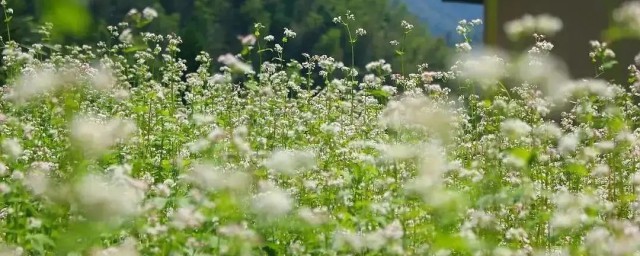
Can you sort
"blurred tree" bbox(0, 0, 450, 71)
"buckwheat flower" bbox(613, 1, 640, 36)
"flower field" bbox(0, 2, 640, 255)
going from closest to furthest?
1. "flower field" bbox(0, 2, 640, 255)
2. "buckwheat flower" bbox(613, 1, 640, 36)
3. "blurred tree" bbox(0, 0, 450, 71)

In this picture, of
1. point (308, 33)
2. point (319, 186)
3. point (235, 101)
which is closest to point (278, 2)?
point (308, 33)

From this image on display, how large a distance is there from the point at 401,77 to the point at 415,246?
3.12m

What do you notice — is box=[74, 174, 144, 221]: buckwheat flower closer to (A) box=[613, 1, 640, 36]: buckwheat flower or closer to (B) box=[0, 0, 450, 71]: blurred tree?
(A) box=[613, 1, 640, 36]: buckwheat flower

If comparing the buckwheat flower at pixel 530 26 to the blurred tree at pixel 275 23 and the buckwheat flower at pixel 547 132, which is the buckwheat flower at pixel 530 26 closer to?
the buckwheat flower at pixel 547 132

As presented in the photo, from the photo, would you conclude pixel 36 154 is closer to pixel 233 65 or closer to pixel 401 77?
pixel 233 65

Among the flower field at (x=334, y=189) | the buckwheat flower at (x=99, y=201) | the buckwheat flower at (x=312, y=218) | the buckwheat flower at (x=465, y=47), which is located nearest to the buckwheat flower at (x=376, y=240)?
the flower field at (x=334, y=189)

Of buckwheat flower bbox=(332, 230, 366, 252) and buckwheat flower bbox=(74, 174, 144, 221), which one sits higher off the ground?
buckwheat flower bbox=(332, 230, 366, 252)

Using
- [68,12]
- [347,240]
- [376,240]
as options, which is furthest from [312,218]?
[68,12]

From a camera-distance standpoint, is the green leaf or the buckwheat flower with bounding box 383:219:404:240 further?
the buckwheat flower with bounding box 383:219:404:240

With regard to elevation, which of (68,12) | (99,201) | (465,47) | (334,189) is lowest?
(68,12)

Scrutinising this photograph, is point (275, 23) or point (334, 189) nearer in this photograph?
point (334, 189)

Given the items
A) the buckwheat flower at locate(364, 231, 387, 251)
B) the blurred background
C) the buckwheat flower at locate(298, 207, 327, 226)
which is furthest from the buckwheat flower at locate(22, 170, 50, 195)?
the blurred background

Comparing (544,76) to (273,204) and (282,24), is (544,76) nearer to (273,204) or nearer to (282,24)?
(273,204)

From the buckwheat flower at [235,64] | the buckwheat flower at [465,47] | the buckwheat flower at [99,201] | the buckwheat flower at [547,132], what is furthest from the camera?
the buckwheat flower at [465,47]
